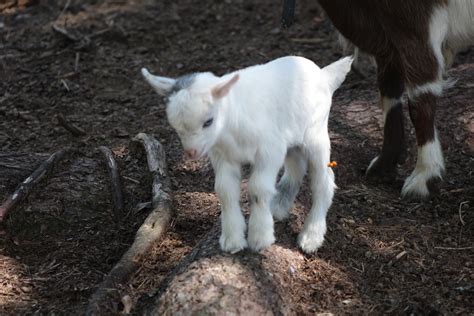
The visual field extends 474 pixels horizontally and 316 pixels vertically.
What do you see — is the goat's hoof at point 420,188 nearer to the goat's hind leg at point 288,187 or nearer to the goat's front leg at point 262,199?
the goat's hind leg at point 288,187

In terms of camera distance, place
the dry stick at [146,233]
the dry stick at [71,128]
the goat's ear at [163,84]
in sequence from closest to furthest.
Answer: the goat's ear at [163,84], the dry stick at [146,233], the dry stick at [71,128]

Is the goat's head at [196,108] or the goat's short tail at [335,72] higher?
the goat's head at [196,108]

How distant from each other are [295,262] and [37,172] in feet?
5.05

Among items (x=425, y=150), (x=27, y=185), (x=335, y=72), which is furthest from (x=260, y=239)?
(x=425, y=150)

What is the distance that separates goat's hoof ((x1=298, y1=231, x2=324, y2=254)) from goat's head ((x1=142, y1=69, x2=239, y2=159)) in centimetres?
88

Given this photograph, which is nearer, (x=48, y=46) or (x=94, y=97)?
(x=94, y=97)

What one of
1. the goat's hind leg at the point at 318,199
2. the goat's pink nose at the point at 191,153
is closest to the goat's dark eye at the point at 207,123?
the goat's pink nose at the point at 191,153

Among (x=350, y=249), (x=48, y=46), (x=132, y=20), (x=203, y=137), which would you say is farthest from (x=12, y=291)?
(x=132, y=20)

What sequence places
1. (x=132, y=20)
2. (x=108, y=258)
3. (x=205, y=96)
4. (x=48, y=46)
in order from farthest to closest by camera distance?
1. (x=132, y=20)
2. (x=48, y=46)
3. (x=108, y=258)
4. (x=205, y=96)

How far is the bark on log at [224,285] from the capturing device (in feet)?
9.57

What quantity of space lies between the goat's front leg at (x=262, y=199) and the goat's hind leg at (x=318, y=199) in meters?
0.34

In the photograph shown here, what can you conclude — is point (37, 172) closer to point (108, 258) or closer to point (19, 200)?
point (19, 200)

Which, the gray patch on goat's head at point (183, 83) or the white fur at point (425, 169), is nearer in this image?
the gray patch on goat's head at point (183, 83)

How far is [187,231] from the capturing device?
151 inches
